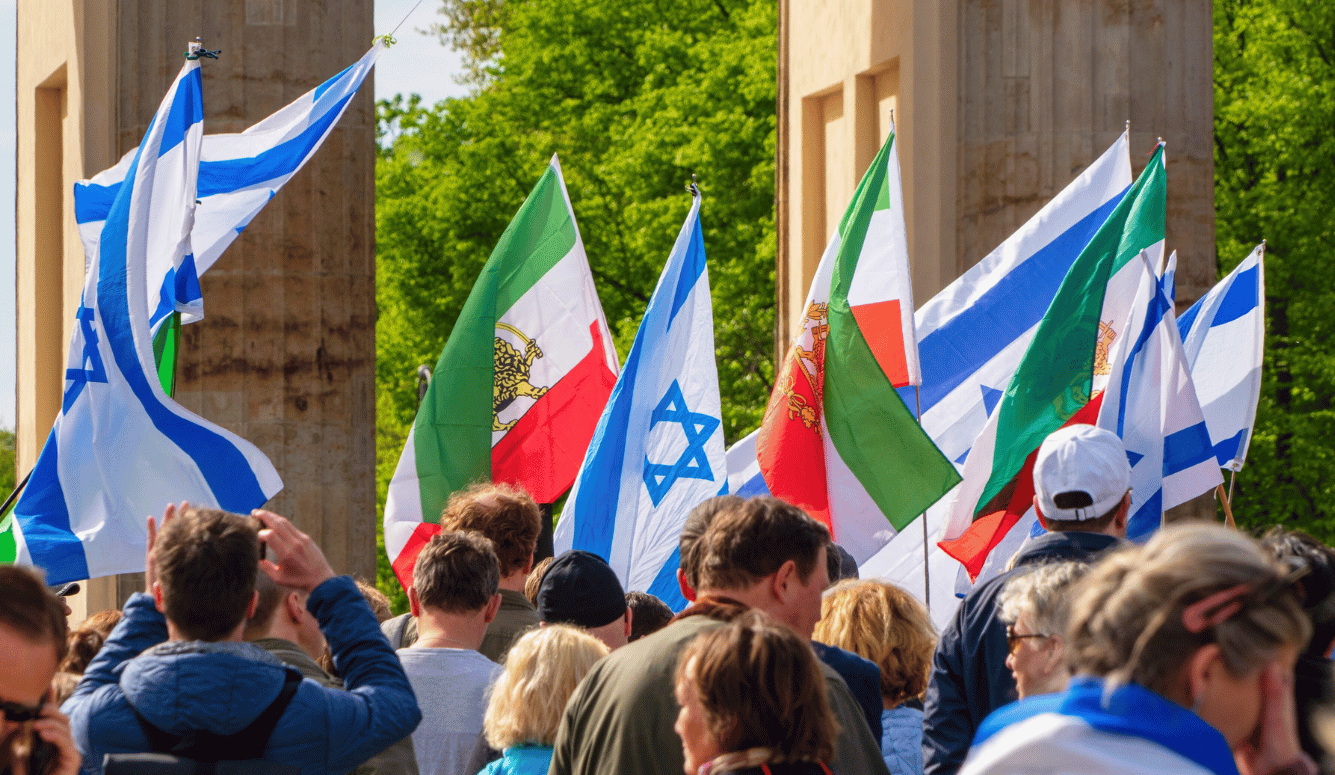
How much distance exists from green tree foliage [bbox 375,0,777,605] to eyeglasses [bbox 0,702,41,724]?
16988mm

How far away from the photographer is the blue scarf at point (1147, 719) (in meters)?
1.92

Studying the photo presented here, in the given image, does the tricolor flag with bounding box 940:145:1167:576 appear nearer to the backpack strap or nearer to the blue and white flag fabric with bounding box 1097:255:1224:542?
the blue and white flag fabric with bounding box 1097:255:1224:542

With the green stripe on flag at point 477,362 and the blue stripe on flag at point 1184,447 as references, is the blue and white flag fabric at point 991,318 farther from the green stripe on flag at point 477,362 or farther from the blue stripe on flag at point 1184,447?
the green stripe on flag at point 477,362

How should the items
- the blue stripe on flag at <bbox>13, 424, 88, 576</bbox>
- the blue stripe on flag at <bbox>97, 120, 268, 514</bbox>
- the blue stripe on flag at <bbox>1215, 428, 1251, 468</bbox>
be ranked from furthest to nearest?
the blue stripe on flag at <bbox>1215, 428, 1251, 468</bbox> → the blue stripe on flag at <bbox>97, 120, 268, 514</bbox> → the blue stripe on flag at <bbox>13, 424, 88, 576</bbox>

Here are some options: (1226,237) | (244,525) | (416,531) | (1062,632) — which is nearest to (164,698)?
(244,525)

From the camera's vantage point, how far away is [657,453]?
7.40 m

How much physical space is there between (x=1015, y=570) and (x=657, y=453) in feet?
11.6

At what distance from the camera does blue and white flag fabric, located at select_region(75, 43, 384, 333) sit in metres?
7.94

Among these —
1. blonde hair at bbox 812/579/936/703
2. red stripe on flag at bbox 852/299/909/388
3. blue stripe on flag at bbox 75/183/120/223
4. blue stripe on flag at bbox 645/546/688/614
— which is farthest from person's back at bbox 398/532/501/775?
blue stripe on flag at bbox 75/183/120/223

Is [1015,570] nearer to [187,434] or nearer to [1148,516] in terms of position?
[1148,516]

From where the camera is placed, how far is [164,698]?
313cm

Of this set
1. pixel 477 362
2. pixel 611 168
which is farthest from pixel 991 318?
pixel 611 168

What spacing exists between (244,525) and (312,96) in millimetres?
5636

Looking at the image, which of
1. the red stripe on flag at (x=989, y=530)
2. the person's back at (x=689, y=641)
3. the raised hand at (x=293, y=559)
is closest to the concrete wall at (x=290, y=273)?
the red stripe on flag at (x=989, y=530)
